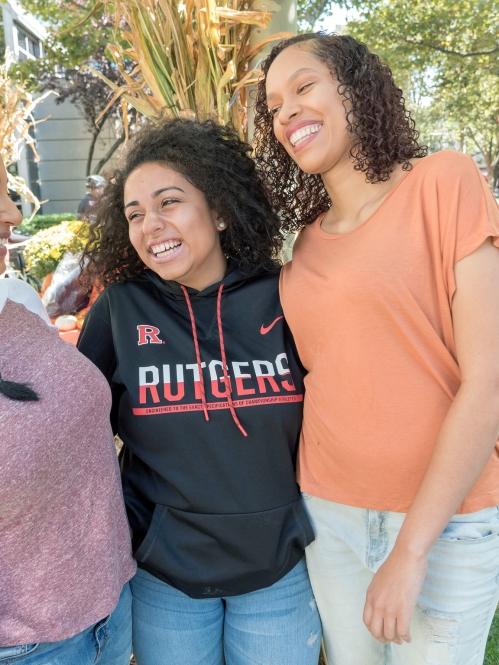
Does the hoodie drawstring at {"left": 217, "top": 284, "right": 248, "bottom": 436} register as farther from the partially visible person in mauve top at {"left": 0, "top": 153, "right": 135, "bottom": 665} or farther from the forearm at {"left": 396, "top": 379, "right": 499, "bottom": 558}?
the forearm at {"left": 396, "top": 379, "right": 499, "bottom": 558}

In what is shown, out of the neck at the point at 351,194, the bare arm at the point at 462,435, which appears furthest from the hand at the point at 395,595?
the neck at the point at 351,194

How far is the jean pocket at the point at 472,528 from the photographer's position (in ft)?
5.46

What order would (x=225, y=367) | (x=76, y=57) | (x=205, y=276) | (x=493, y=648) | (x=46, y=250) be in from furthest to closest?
(x=76, y=57)
(x=46, y=250)
(x=493, y=648)
(x=205, y=276)
(x=225, y=367)

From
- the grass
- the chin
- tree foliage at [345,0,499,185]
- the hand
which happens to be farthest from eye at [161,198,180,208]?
tree foliage at [345,0,499,185]

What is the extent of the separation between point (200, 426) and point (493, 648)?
2.29 meters

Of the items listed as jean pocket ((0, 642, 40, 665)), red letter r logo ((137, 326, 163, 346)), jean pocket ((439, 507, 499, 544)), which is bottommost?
jean pocket ((0, 642, 40, 665))

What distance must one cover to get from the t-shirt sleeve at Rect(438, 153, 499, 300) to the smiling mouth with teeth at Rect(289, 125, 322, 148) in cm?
43

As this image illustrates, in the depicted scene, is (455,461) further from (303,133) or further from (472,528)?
(303,133)

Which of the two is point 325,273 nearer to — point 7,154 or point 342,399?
point 342,399

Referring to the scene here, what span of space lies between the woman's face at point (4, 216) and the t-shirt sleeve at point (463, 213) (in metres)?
1.09

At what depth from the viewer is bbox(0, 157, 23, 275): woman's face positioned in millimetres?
1522

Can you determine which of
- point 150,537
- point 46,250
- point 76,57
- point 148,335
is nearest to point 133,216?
point 148,335

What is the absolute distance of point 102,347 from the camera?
6.82 ft

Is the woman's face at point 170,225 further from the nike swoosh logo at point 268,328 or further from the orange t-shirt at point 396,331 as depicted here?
the orange t-shirt at point 396,331
